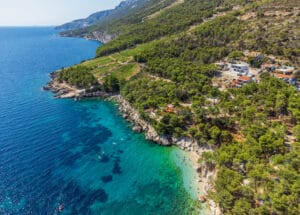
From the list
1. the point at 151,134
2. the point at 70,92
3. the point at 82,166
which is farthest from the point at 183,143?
the point at 70,92

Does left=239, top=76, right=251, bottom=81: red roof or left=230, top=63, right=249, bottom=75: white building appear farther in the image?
left=230, top=63, right=249, bottom=75: white building

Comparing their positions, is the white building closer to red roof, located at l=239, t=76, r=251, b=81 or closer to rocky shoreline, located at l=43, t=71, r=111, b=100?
red roof, located at l=239, t=76, r=251, b=81

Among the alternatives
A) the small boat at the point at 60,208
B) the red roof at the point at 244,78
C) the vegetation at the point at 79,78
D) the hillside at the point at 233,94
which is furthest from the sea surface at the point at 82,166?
the red roof at the point at 244,78

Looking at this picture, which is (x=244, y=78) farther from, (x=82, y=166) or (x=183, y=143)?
(x=82, y=166)

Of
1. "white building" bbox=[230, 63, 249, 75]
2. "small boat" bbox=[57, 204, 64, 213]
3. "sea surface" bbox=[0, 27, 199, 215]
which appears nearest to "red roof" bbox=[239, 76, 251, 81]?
→ "white building" bbox=[230, 63, 249, 75]

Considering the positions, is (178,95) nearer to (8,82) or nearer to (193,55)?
(193,55)
